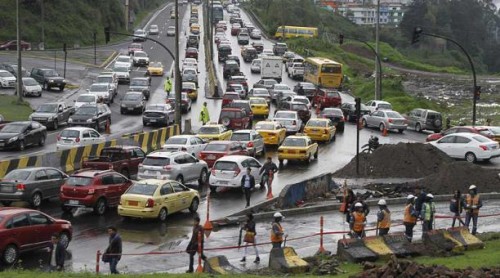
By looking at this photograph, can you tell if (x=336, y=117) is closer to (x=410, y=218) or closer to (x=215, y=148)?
(x=215, y=148)

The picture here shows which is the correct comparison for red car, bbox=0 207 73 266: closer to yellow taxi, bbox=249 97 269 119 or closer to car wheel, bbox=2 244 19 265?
car wheel, bbox=2 244 19 265

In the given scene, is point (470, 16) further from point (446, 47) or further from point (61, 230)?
point (61, 230)

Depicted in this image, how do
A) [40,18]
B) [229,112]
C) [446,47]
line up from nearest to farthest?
1. [229,112]
2. [40,18]
3. [446,47]

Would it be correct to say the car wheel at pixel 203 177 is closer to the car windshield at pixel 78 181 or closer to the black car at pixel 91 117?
the car windshield at pixel 78 181

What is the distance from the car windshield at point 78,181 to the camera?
25250 mm

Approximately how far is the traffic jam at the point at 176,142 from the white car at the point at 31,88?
0.24 feet

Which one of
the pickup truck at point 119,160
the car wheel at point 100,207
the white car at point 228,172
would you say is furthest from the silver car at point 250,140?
the car wheel at point 100,207

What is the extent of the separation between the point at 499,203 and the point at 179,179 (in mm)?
12020

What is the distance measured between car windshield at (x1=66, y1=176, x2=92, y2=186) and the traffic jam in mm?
38

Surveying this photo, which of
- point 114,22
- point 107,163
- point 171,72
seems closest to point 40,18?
point 114,22

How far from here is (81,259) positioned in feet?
64.3

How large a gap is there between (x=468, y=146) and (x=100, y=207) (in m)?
20.6

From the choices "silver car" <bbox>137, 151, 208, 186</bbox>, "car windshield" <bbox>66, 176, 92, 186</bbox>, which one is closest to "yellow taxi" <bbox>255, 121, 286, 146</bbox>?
"silver car" <bbox>137, 151, 208, 186</bbox>

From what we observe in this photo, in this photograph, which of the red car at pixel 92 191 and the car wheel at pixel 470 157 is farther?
the car wheel at pixel 470 157
